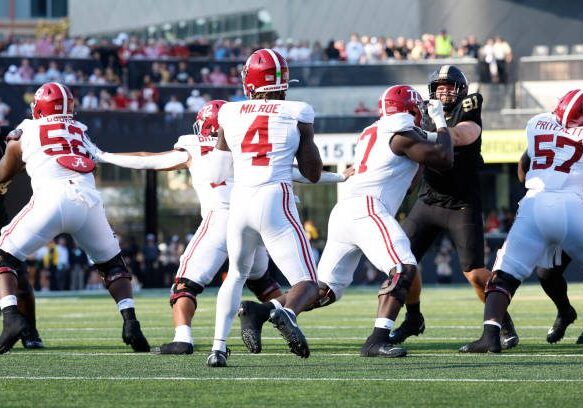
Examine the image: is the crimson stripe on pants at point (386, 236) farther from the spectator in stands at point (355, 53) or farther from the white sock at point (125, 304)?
the spectator in stands at point (355, 53)

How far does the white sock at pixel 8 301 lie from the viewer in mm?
10094

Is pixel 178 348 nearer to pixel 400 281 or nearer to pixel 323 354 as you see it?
pixel 323 354

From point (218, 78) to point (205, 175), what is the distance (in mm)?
25207

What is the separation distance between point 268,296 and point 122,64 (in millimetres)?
24444

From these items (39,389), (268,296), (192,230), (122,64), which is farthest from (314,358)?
(122,64)

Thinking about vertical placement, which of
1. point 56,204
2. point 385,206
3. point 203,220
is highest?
point 385,206

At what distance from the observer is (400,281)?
9352 millimetres

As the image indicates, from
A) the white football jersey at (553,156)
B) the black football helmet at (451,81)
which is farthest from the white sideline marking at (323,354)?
the black football helmet at (451,81)

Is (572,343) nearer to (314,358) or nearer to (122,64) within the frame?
(314,358)

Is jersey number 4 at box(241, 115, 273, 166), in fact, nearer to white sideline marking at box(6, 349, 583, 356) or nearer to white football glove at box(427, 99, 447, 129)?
white football glove at box(427, 99, 447, 129)

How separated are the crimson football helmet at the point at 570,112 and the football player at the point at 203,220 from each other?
5.44 ft

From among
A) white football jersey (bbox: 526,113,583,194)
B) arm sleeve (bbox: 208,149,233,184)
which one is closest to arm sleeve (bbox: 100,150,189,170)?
arm sleeve (bbox: 208,149,233,184)

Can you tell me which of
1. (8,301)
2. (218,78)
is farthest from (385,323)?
(218,78)

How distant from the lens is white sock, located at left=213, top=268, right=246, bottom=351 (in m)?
8.71
